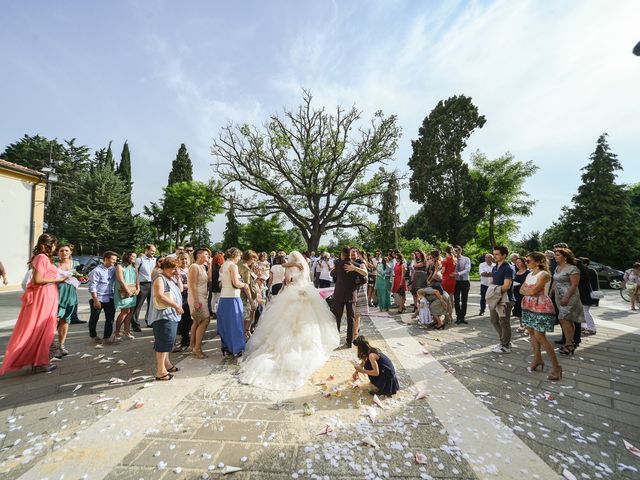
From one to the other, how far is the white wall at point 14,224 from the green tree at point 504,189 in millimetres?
38686

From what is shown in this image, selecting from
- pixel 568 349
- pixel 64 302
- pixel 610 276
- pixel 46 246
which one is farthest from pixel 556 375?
pixel 610 276

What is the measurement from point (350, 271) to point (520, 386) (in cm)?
313

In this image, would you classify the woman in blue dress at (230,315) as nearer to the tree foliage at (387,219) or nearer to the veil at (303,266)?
the veil at (303,266)

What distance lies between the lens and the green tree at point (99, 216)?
29.9 metres

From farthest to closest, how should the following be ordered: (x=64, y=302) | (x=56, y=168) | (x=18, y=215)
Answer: (x=56, y=168)
(x=18, y=215)
(x=64, y=302)

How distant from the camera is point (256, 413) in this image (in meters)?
3.33

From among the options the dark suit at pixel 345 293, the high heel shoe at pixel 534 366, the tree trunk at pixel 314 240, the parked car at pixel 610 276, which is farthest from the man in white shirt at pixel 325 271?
the tree trunk at pixel 314 240

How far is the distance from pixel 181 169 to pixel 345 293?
50.0m

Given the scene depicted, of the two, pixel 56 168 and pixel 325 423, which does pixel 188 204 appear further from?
pixel 325 423

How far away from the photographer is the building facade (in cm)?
1677

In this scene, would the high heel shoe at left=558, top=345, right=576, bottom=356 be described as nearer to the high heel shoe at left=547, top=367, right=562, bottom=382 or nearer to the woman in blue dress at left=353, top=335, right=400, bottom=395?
the high heel shoe at left=547, top=367, right=562, bottom=382

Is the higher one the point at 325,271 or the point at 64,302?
the point at 325,271

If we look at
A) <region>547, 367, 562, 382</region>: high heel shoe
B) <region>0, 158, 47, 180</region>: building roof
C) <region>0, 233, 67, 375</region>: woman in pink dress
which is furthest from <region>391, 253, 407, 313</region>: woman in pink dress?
<region>0, 158, 47, 180</region>: building roof

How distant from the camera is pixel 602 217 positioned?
2464 centimetres
